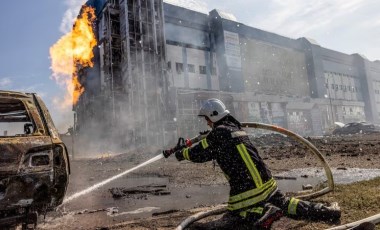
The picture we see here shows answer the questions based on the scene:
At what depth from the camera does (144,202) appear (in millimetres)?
5637

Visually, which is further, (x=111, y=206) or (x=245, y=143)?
(x=111, y=206)

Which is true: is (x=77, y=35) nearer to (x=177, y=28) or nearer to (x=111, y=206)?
(x=177, y=28)

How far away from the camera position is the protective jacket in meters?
3.12

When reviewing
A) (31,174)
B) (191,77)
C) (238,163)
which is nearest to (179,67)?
(191,77)

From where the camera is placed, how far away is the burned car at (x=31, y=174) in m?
2.66

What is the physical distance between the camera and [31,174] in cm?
277

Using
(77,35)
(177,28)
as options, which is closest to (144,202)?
(77,35)

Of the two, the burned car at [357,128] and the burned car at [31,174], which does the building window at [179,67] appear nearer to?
the burned car at [357,128]

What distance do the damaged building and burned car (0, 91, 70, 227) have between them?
1873cm

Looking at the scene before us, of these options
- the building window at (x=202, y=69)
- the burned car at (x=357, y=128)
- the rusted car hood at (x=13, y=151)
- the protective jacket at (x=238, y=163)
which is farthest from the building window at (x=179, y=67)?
the rusted car hood at (x=13, y=151)

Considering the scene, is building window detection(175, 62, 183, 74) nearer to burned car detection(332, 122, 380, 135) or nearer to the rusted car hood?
burned car detection(332, 122, 380, 135)

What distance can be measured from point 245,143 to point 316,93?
148 feet

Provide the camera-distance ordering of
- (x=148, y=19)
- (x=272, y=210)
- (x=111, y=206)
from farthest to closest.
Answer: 1. (x=148, y=19)
2. (x=111, y=206)
3. (x=272, y=210)

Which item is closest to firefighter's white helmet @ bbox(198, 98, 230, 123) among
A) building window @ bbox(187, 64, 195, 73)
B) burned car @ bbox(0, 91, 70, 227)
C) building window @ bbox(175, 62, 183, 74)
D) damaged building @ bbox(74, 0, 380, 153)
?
burned car @ bbox(0, 91, 70, 227)
